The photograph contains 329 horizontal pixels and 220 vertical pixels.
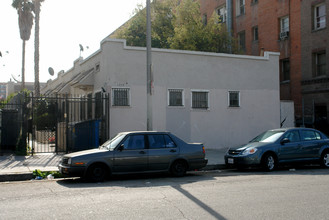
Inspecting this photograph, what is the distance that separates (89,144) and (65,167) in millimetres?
6257

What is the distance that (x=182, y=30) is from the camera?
83.0ft

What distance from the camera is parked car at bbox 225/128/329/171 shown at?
12.4 metres

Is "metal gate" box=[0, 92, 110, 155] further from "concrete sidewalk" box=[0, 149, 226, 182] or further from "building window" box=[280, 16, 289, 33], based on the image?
"building window" box=[280, 16, 289, 33]

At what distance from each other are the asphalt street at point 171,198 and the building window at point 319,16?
53.5 ft

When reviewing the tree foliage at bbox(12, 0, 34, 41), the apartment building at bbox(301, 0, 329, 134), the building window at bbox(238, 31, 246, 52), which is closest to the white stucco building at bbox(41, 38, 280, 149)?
the apartment building at bbox(301, 0, 329, 134)

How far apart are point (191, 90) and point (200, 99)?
71cm

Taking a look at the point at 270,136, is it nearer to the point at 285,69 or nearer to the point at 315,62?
the point at 315,62

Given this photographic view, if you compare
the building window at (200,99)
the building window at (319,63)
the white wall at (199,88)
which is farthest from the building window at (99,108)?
the building window at (319,63)

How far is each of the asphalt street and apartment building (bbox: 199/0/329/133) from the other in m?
14.6

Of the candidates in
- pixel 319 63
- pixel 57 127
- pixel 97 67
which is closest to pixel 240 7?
pixel 319 63

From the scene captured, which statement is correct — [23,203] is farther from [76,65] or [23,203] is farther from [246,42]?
[246,42]

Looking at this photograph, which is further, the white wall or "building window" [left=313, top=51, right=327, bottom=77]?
"building window" [left=313, top=51, right=327, bottom=77]

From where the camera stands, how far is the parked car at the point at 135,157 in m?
9.94

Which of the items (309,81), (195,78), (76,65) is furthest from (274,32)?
(76,65)
